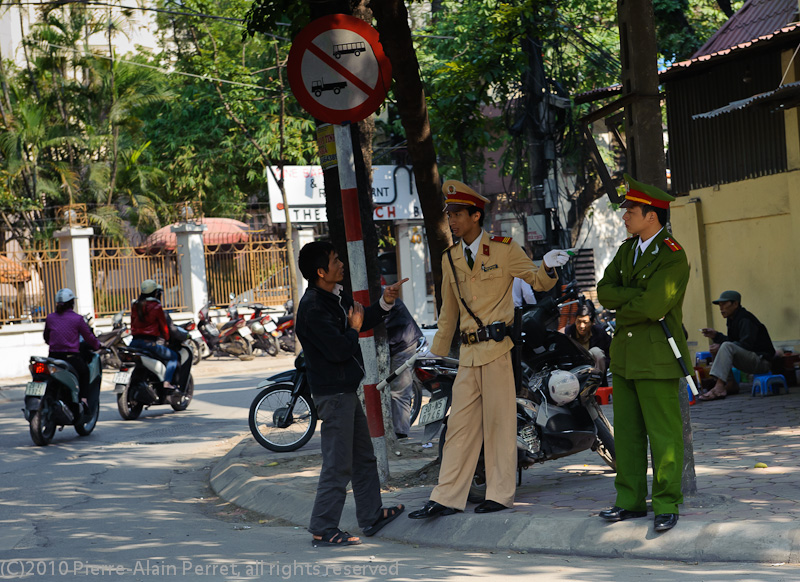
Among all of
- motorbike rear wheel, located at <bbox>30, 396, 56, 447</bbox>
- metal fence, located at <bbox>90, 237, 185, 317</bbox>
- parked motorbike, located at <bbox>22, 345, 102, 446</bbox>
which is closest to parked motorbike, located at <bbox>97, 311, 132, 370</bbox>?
metal fence, located at <bbox>90, 237, 185, 317</bbox>

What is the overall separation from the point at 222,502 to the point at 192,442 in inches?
131

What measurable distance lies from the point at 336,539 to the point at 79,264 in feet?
57.6

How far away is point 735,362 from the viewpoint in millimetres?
10812

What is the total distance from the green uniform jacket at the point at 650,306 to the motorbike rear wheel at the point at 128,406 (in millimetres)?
8788

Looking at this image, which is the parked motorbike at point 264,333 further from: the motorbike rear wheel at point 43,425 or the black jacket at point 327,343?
the black jacket at point 327,343

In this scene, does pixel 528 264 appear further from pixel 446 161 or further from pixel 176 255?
pixel 446 161

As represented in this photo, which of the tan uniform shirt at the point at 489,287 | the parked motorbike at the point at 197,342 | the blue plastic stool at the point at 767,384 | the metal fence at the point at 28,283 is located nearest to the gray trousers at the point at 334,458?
the tan uniform shirt at the point at 489,287

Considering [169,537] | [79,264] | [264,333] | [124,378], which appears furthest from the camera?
[264,333]

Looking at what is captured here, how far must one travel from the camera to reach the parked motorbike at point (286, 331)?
22.8 m

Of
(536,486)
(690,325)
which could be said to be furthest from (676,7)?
(536,486)

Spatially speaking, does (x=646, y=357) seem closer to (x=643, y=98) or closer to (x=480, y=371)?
(x=480, y=371)

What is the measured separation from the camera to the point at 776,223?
12625mm

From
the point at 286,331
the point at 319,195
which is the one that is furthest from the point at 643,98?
the point at 319,195

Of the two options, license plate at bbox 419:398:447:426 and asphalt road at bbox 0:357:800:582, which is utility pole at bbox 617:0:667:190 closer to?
license plate at bbox 419:398:447:426
